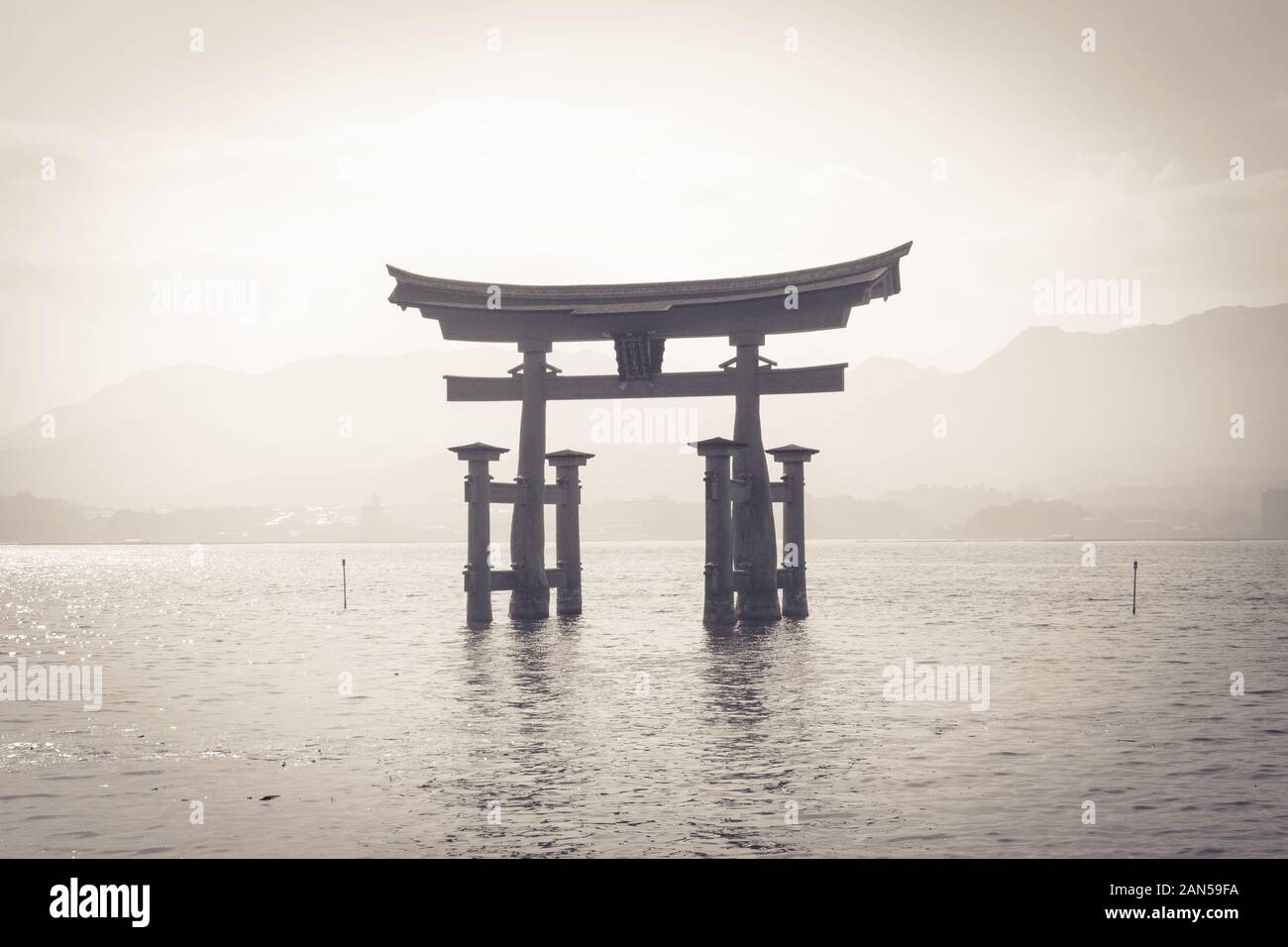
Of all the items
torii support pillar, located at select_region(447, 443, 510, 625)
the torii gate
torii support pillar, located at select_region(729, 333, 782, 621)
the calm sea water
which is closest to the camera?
the calm sea water

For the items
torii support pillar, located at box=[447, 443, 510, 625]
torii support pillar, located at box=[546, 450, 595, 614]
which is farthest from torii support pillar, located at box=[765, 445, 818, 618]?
torii support pillar, located at box=[447, 443, 510, 625]

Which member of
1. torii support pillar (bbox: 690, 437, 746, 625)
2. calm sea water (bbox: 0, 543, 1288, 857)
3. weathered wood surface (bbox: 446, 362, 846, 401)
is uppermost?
weathered wood surface (bbox: 446, 362, 846, 401)

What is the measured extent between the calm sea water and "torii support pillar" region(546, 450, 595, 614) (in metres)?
1.00

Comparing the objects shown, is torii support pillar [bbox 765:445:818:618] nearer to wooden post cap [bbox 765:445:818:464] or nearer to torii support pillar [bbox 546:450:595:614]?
wooden post cap [bbox 765:445:818:464]

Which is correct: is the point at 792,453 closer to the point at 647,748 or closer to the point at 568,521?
the point at 568,521

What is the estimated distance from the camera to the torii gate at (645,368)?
86.4 ft

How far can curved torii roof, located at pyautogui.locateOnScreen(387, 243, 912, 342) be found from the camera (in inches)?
1017

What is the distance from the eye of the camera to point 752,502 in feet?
88.0

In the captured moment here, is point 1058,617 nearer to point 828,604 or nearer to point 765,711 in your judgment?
point 828,604

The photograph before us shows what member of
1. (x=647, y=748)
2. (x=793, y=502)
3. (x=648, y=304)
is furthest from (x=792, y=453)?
(x=647, y=748)

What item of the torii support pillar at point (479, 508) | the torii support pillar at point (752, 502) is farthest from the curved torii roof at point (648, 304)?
the torii support pillar at point (479, 508)

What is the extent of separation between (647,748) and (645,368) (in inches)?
548

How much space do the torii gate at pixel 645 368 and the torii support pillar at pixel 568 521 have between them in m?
0.16

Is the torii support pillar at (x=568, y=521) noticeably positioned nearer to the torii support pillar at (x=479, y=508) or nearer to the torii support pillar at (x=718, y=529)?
the torii support pillar at (x=479, y=508)
